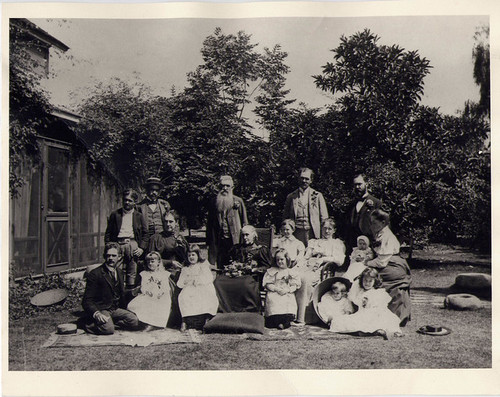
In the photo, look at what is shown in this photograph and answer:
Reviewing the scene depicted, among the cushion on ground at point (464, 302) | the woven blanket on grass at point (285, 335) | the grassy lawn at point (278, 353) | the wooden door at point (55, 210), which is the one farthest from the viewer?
the wooden door at point (55, 210)

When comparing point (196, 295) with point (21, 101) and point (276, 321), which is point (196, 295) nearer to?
point (276, 321)

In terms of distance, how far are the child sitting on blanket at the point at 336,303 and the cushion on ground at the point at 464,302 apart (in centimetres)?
85

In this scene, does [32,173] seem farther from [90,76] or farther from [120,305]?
[120,305]

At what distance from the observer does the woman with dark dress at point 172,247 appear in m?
4.32

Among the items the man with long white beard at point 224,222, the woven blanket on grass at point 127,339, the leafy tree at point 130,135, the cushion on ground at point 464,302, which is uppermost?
the leafy tree at point 130,135

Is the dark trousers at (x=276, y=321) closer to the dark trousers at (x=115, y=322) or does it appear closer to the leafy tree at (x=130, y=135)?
the dark trousers at (x=115, y=322)

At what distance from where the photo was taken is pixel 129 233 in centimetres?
439

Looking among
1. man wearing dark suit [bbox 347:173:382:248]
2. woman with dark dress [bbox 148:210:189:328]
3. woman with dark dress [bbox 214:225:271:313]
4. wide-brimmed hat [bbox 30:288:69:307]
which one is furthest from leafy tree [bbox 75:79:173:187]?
man wearing dark suit [bbox 347:173:382:248]

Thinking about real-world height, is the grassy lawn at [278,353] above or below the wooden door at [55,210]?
below

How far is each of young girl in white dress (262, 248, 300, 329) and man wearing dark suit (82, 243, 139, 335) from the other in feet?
3.64

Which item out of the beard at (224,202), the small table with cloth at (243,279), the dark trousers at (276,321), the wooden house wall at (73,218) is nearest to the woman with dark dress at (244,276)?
the small table with cloth at (243,279)

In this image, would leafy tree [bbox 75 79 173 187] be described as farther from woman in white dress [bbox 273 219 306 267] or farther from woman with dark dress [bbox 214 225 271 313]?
woman in white dress [bbox 273 219 306 267]

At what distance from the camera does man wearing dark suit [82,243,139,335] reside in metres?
4.24

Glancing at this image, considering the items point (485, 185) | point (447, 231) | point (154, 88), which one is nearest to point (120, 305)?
point (154, 88)
